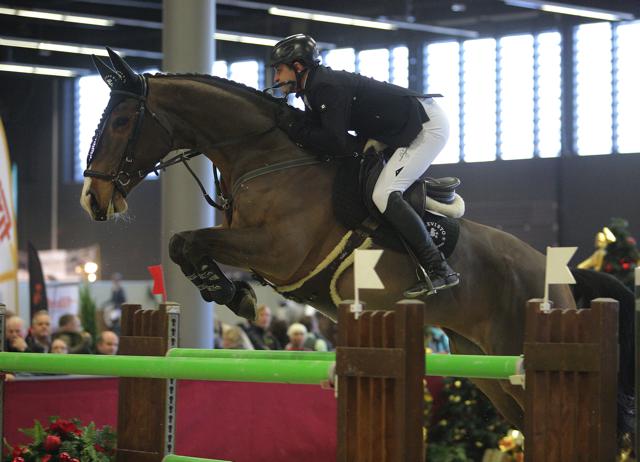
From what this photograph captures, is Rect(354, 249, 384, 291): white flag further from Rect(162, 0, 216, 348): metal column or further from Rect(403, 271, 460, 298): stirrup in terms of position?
Rect(162, 0, 216, 348): metal column

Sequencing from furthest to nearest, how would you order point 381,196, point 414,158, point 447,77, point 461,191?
point 461,191
point 447,77
point 414,158
point 381,196

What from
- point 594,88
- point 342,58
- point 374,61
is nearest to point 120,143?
point 594,88

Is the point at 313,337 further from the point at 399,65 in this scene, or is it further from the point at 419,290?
the point at 399,65

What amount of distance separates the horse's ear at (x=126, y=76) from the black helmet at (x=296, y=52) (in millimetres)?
568

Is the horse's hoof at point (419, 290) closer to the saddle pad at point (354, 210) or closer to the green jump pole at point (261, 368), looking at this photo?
the saddle pad at point (354, 210)

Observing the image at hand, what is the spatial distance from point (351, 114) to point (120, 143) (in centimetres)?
95

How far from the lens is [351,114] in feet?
12.3

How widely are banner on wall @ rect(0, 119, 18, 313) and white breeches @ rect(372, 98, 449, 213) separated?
21.3ft

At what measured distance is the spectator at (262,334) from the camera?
7937 millimetres

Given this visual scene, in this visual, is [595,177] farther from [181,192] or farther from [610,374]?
[610,374]

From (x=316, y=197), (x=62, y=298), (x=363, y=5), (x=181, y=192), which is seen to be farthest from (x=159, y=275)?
(x=363, y=5)

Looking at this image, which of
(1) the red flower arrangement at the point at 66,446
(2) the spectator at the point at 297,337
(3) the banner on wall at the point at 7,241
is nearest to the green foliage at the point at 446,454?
(2) the spectator at the point at 297,337

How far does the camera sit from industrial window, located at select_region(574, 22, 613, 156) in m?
12.7

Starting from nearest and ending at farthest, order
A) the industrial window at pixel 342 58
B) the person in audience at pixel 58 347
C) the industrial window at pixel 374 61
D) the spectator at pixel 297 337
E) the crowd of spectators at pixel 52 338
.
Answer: the crowd of spectators at pixel 52 338, the person in audience at pixel 58 347, the spectator at pixel 297 337, the industrial window at pixel 374 61, the industrial window at pixel 342 58
